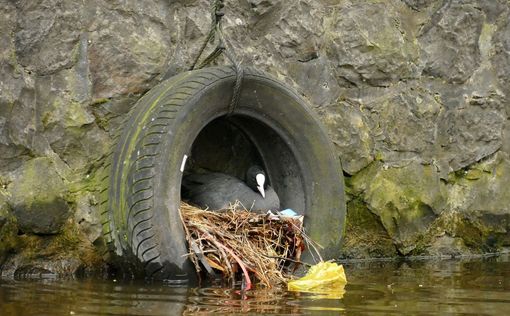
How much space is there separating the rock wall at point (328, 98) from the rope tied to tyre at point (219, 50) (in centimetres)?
10

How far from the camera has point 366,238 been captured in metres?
7.84

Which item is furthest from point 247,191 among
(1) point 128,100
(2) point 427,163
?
(2) point 427,163

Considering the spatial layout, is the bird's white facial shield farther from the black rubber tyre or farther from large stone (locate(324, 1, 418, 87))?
large stone (locate(324, 1, 418, 87))

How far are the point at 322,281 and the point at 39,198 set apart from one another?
1886mm

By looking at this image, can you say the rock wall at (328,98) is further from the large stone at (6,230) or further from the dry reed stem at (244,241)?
the dry reed stem at (244,241)

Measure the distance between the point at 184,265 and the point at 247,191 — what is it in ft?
3.44

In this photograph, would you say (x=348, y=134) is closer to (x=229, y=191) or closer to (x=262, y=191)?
(x=262, y=191)

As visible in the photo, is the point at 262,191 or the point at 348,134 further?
the point at 348,134

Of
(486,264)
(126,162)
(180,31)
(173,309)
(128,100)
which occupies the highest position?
(180,31)

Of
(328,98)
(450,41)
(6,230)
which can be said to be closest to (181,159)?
(6,230)

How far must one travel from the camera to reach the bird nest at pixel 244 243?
20.4 ft

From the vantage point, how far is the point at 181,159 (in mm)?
6516

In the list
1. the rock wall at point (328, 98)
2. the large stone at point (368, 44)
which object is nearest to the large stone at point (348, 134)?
the rock wall at point (328, 98)

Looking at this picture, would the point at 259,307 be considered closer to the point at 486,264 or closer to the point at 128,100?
the point at 128,100
